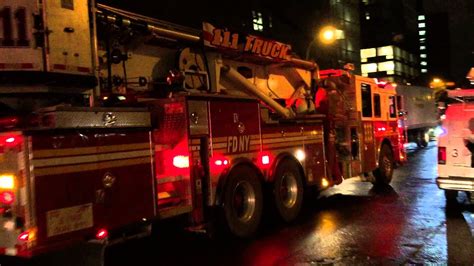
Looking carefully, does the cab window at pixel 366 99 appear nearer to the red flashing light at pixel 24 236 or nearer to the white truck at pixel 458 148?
the white truck at pixel 458 148

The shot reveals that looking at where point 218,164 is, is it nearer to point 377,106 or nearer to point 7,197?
point 7,197

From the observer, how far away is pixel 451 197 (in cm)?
961

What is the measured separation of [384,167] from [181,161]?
7.80m

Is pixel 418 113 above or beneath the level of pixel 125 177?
above

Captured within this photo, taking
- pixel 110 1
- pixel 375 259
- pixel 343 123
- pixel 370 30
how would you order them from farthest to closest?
pixel 370 30 < pixel 110 1 < pixel 343 123 < pixel 375 259

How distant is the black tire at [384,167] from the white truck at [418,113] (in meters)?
15.4

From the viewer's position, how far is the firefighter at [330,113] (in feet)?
33.8

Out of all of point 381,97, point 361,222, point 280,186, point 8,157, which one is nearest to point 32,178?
point 8,157

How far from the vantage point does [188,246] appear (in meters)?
7.59

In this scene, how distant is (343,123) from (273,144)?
329 centimetres

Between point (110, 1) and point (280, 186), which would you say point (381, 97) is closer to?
point (280, 186)

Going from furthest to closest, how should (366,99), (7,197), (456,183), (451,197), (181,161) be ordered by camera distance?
(366,99) → (451,197) → (456,183) → (181,161) → (7,197)

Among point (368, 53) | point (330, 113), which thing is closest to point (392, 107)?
point (330, 113)

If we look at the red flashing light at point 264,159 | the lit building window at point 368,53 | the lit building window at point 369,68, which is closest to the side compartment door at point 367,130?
the red flashing light at point 264,159
